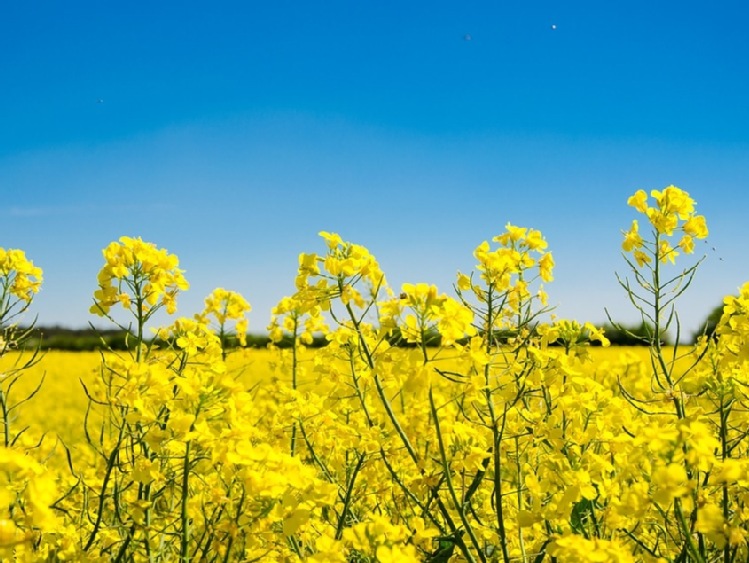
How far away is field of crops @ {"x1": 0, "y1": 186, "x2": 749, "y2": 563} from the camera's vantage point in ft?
6.11

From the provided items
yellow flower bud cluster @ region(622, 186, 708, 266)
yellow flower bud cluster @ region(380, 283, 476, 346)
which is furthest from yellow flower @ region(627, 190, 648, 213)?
yellow flower bud cluster @ region(380, 283, 476, 346)

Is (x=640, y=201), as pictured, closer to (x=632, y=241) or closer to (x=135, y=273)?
(x=632, y=241)

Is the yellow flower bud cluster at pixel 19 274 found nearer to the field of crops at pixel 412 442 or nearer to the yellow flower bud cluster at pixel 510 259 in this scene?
the field of crops at pixel 412 442

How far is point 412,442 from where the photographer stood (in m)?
2.99

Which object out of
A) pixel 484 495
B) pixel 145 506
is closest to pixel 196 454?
pixel 145 506

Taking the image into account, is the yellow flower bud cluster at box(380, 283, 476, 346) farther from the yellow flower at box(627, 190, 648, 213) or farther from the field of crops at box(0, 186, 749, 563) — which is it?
the yellow flower at box(627, 190, 648, 213)

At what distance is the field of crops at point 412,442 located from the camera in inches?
73.3

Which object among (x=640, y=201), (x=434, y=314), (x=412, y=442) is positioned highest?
(x=640, y=201)

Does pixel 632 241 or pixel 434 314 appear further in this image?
pixel 632 241

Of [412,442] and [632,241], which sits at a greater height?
[632,241]

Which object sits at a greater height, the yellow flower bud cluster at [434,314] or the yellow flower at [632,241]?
the yellow flower at [632,241]

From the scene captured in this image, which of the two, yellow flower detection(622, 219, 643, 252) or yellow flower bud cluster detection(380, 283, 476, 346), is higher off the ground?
yellow flower detection(622, 219, 643, 252)

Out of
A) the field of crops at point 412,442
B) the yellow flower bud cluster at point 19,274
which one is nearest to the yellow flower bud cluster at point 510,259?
the field of crops at point 412,442

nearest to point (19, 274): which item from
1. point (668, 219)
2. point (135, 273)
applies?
point (135, 273)
